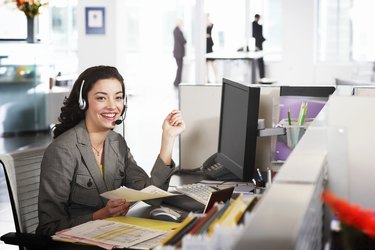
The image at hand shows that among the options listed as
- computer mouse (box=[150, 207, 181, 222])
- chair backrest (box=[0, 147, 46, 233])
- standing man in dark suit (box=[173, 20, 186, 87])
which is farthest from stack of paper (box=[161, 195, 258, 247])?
standing man in dark suit (box=[173, 20, 186, 87])

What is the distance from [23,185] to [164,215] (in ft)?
2.04

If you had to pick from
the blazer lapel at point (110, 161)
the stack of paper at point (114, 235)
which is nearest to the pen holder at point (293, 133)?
the blazer lapel at point (110, 161)

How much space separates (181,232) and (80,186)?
170cm

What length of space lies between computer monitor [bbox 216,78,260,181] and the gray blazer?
13.6 inches

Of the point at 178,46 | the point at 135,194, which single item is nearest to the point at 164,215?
the point at 135,194

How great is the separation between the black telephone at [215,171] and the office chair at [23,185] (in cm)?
84

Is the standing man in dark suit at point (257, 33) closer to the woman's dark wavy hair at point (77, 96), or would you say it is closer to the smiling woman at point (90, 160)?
the smiling woman at point (90, 160)

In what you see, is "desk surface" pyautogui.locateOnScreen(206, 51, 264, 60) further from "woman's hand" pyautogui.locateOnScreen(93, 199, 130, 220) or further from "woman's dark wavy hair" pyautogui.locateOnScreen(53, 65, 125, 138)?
"woman's hand" pyautogui.locateOnScreen(93, 199, 130, 220)

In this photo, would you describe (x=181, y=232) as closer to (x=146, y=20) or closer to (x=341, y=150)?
(x=341, y=150)

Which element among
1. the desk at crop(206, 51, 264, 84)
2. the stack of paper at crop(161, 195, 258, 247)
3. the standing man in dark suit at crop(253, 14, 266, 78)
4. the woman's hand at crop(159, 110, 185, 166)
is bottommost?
the woman's hand at crop(159, 110, 185, 166)

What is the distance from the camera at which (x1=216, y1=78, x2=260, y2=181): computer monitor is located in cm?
304

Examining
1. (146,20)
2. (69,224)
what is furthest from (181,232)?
(146,20)

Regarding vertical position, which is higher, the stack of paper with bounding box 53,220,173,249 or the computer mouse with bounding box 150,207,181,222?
the stack of paper with bounding box 53,220,173,249

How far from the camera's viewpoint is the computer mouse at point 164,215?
255cm
